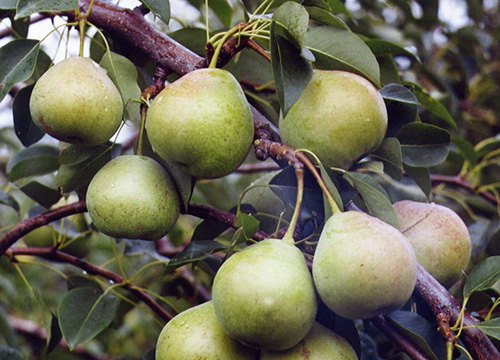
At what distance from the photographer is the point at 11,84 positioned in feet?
3.85

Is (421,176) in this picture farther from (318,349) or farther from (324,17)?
(318,349)

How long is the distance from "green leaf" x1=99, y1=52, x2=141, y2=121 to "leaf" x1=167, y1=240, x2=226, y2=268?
33 centimetres

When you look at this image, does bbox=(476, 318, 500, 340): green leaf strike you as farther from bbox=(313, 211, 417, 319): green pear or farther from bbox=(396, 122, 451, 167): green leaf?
bbox=(396, 122, 451, 167): green leaf

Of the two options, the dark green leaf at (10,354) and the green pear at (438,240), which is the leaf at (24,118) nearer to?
the dark green leaf at (10,354)

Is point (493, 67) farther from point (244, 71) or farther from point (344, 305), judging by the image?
point (344, 305)

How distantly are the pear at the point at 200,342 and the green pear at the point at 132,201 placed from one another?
197 mm

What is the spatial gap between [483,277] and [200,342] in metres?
0.57

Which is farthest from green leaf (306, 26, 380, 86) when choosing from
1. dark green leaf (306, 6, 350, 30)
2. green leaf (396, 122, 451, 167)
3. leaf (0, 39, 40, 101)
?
leaf (0, 39, 40, 101)

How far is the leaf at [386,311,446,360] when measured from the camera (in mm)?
987

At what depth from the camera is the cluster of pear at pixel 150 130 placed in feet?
3.22

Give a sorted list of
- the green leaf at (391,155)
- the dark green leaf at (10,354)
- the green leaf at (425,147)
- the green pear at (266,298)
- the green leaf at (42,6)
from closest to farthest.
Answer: the green pear at (266,298)
the green leaf at (42,6)
the green leaf at (391,155)
the green leaf at (425,147)
the dark green leaf at (10,354)

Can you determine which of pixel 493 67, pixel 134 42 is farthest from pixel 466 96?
pixel 134 42

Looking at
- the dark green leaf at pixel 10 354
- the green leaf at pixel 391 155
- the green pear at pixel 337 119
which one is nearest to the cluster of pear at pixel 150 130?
the green pear at pixel 337 119

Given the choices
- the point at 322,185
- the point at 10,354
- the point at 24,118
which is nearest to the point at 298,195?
the point at 322,185
